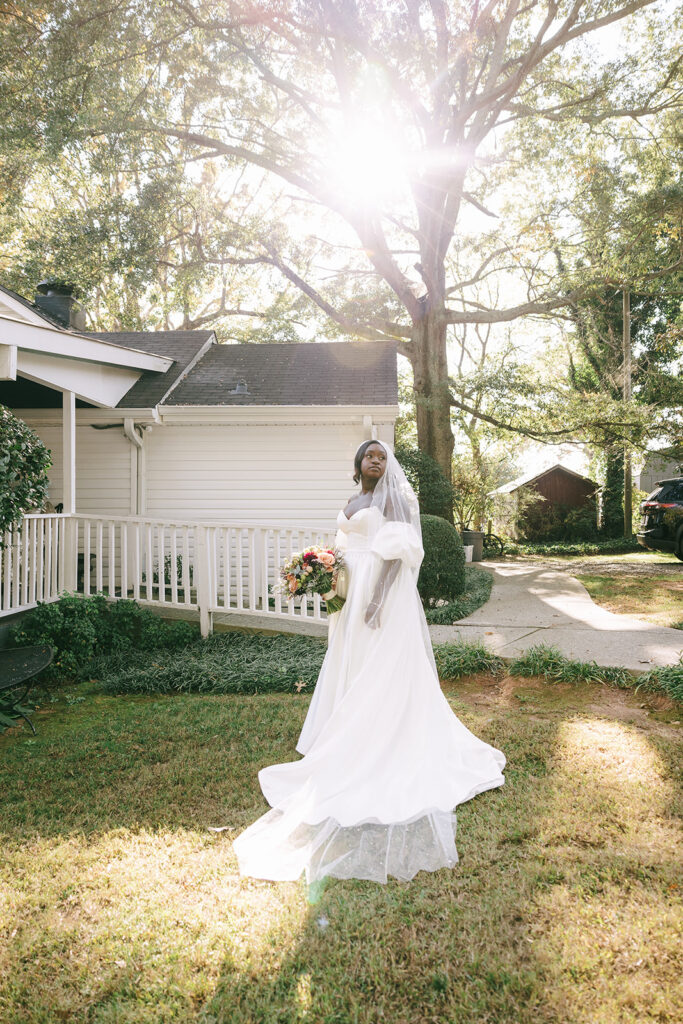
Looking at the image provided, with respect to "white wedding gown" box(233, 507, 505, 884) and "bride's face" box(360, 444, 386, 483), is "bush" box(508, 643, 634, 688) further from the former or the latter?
"bride's face" box(360, 444, 386, 483)

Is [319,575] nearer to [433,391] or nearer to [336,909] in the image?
[336,909]

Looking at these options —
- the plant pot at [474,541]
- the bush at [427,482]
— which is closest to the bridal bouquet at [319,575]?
Result: the bush at [427,482]

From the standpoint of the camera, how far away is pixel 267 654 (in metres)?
7.03

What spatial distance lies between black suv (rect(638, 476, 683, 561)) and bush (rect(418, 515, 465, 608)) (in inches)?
275

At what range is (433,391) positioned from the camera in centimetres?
1483

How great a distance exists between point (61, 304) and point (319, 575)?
415 inches

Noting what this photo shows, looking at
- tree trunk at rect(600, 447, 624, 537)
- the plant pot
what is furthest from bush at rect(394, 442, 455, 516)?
tree trunk at rect(600, 447, 624, 537)

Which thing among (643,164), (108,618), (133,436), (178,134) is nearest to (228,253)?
(178,134)

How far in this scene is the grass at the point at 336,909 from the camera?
7.32 feet

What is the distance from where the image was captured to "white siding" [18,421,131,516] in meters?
10.9

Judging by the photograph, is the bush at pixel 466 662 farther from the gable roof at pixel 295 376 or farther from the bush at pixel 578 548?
the bush at pixel 578 548

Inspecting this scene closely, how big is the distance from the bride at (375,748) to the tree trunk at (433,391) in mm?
9956

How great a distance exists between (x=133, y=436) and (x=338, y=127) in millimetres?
9583

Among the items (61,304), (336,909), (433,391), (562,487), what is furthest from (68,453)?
(562,487)
